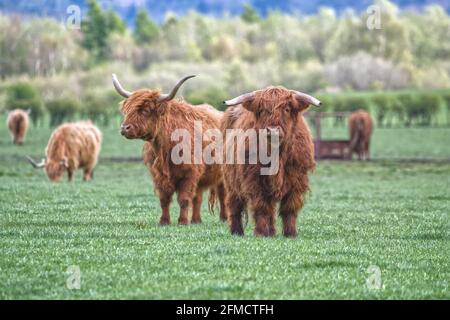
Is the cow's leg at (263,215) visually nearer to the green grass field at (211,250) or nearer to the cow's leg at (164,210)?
the green grass field at (211,250)

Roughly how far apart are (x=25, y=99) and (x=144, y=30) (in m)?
42.1

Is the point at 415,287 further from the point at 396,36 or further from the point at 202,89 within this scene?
the point at 396,36

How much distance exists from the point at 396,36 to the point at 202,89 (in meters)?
24.0

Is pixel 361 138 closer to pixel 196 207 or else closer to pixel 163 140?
pixel 196 207

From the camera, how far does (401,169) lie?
2675 centimetres

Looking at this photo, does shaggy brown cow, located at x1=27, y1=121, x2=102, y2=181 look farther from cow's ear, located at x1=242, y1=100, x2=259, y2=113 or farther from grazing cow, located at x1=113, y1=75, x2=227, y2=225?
cow's ear, located at x1=242, y1=100, x2=259, y2=113

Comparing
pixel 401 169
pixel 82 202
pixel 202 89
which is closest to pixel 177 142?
pixel 82 202

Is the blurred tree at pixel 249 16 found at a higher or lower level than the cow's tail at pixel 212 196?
higher

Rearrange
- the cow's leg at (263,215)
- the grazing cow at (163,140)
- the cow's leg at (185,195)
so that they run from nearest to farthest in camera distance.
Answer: the cow's leg at (263,215)
the grazing cow at (163,140)
the cow's leg at (185,195)

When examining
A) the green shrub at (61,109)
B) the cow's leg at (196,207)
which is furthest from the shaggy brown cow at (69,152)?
the green shrub at (61,109)

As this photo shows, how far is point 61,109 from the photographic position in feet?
175

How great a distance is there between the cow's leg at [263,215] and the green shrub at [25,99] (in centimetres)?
4366

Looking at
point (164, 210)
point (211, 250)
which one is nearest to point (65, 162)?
point (164, 210)

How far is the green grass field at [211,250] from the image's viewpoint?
24.2ft
